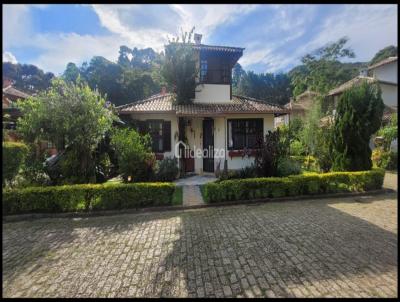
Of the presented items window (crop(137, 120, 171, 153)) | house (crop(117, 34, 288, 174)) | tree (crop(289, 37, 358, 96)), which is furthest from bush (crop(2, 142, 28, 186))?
tree (crop(289, 37, 358, 96))

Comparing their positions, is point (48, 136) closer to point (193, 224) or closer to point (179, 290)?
point (193, 224)

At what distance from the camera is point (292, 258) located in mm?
3740

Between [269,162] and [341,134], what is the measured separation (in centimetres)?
372

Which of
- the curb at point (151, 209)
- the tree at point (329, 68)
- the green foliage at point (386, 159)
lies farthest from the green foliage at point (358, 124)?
the tree at point (329, 68)

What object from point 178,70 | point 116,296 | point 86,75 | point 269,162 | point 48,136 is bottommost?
point 116,296

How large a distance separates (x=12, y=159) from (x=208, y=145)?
823 centimetres

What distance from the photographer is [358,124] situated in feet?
28.9

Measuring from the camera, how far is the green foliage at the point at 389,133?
1170cm

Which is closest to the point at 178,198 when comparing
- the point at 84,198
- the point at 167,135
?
the point at 84,198

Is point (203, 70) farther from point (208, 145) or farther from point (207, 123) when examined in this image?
point (208, 145)

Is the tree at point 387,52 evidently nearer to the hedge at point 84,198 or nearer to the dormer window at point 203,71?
the hedge at point 84,198

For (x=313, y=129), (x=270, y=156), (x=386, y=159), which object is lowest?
(x=386, y=159)

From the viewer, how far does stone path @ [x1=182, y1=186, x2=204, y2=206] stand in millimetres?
7055

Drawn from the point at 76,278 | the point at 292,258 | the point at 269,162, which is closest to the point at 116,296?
the point at 76,278
